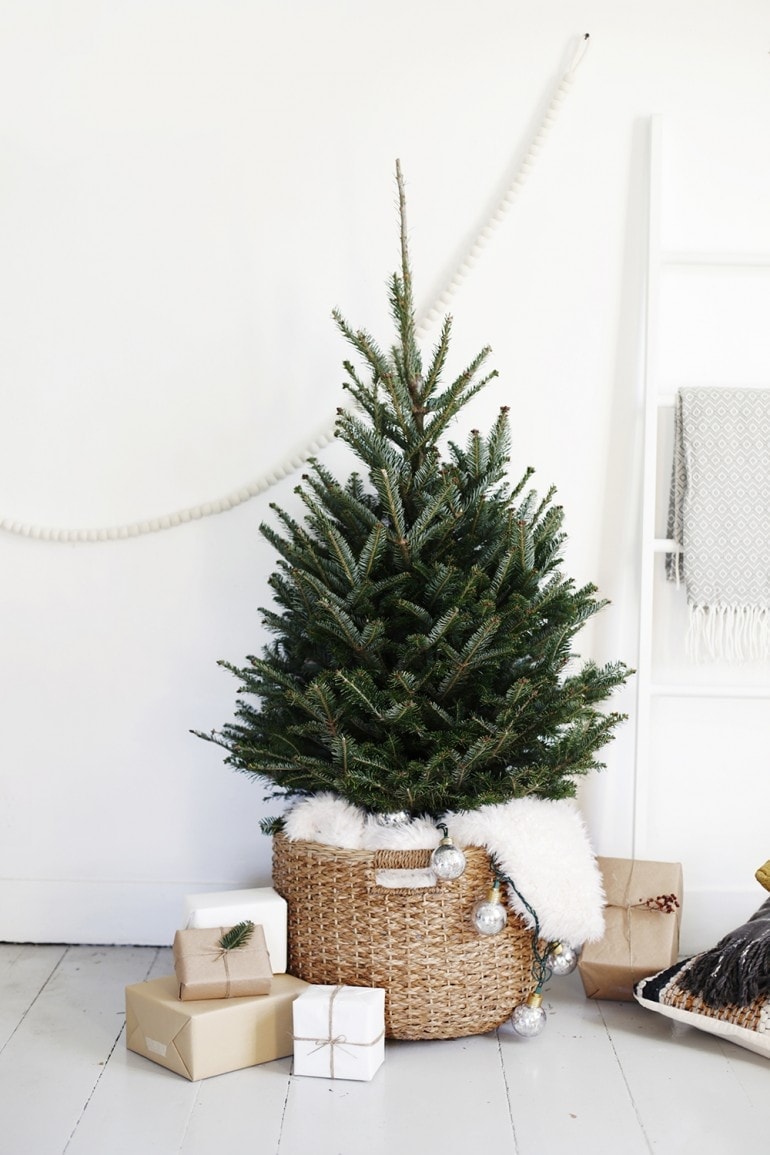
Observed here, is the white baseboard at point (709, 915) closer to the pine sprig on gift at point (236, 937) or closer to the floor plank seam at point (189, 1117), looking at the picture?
the pine sprig on gift at point (236, 937)

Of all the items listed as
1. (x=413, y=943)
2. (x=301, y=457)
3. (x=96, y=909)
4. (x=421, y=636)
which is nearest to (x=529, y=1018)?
(x=413, y=943)

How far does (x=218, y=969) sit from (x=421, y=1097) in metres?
0.33

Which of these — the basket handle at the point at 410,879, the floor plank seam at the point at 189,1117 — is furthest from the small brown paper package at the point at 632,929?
the floor plank seam at the point at 189,1117

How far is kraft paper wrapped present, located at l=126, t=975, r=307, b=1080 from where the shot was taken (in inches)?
59.9

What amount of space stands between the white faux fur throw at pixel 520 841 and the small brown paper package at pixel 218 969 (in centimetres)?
19

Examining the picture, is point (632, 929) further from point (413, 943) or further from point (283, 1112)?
point (283, 1112)

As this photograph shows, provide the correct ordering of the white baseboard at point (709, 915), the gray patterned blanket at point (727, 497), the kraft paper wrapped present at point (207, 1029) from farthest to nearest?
the white baseboard at point (709, 915) → the gray patterned blanket at point (727, 497) → the kraft paper wrapped present at point (207, 1029)

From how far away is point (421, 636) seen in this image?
1.58 metres

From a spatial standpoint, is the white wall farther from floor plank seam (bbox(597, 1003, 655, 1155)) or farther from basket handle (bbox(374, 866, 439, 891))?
basket handle (bbox(374, 866, 439, 891))

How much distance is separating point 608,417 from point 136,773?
1.13 metres

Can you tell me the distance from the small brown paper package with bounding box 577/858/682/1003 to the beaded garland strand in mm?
907

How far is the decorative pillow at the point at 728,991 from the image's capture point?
1600 millimetres

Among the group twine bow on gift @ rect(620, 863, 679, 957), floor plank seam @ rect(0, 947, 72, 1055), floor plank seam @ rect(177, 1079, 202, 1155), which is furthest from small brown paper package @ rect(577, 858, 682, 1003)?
floor plank seam @ rect(0, 947, 72, 1055)

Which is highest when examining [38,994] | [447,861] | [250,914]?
[447,861]
